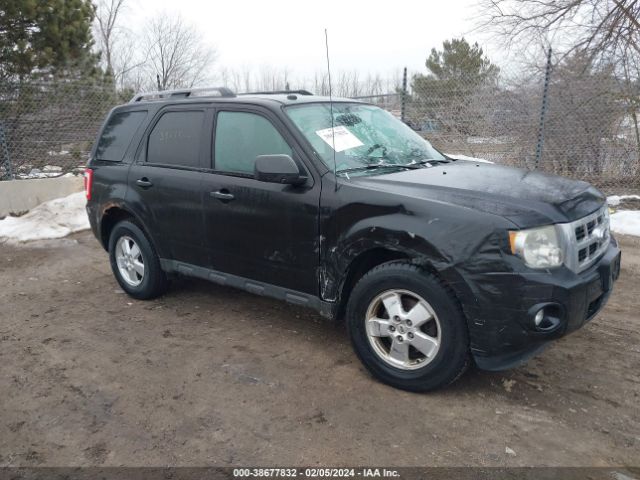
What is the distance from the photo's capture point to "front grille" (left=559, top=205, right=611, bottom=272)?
294 cm

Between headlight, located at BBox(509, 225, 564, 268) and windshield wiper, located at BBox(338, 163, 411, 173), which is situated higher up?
windshield wiper, located at BBox(338, 163, 411, 173)

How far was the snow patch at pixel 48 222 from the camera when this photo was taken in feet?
26.8

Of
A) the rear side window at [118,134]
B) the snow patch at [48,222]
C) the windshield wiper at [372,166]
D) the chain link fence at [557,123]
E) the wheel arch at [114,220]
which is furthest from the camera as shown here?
the chain link fence at [557,123]

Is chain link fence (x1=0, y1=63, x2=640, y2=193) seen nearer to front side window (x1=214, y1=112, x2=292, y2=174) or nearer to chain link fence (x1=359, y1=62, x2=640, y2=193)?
chain link fence (x1=359, y1=62, x2=640, y2=193)

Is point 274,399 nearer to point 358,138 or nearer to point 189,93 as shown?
point 358,138

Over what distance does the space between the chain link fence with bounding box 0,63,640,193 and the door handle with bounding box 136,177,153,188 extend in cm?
455

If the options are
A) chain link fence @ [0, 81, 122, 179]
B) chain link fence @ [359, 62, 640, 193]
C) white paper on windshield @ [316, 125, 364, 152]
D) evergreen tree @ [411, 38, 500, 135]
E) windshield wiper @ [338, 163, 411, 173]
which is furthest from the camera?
chain link fence @ [0, 81, 122, 179]

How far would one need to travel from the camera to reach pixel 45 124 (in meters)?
10.3

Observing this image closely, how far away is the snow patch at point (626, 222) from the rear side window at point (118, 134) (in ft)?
20.6

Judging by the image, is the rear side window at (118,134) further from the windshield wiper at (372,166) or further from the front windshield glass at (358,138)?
the windshield wiper at (372,166)

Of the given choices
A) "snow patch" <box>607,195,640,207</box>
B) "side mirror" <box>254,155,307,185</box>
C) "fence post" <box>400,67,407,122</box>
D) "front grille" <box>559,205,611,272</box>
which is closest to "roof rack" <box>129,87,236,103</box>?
"side mirror" <box>254,155,307,185</box>

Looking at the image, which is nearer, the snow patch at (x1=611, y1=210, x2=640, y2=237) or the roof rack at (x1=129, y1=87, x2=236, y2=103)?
the roof rack at (x1=129, y1=87, x2=236, y2=103)

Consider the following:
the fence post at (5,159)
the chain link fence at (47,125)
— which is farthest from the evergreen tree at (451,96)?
the fence post at (5,159)

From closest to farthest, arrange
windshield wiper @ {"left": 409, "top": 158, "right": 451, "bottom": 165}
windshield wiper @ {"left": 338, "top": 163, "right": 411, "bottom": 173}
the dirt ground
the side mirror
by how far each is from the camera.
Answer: the dirt ground, the side mirror, windshield wiper @ {"left": 338, "top": 163, "right": 411, "bottom": 173}, windshield wiper @ {"left": 409, "top": 158, "right": 451, "bottom": 165}
